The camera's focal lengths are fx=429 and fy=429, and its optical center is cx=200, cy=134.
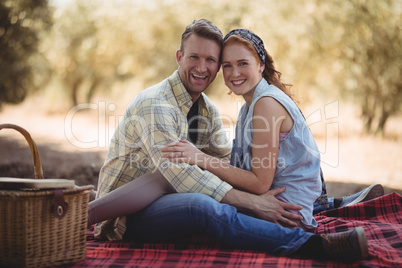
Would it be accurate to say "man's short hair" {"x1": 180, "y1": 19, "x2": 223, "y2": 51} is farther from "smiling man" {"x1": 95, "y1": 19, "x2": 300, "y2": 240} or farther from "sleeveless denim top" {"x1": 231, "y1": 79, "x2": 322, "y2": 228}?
"sleeveless denim top" {"x1": 231, "y1": 79, "x2": 322, "y2": 228}

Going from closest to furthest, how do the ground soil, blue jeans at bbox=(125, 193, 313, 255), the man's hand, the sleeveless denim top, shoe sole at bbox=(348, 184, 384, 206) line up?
blue jeans at bbox=(125, 193, 313, 255), the man's hand, the sleeveless denim top, shoe sole at bbox=(348, 184, 384, 206), the ground soil

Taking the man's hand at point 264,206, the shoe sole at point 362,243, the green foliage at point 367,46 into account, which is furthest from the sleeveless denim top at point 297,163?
the green foliage at point 367,46

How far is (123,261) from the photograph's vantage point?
2.50 m

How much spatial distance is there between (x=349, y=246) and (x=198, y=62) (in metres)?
1.66

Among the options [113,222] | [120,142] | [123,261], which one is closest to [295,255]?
[123,261]

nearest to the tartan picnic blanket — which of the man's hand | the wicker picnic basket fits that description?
the wicker picnic basket

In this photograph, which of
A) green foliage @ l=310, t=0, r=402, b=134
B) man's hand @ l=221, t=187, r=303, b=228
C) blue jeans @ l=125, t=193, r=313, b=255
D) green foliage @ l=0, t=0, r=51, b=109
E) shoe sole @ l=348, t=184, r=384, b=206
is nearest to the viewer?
blue jeans @ l=125, t=193, r=313, b=255

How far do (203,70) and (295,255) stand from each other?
1.47m

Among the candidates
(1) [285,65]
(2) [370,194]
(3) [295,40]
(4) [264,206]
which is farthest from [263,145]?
(1) [285,65]

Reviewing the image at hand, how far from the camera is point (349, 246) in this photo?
2.41 m

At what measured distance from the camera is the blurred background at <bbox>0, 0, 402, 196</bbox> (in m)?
7.44

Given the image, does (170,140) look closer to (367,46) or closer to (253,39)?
(253,39)

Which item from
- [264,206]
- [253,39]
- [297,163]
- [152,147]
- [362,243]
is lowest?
[362,243]

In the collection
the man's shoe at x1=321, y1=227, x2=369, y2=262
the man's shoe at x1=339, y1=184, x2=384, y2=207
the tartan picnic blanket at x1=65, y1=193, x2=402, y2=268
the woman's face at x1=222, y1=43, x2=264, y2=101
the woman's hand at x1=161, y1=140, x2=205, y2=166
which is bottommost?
the tartan picnic blanket at x1=65, y1=193, x2=402, y2=268
